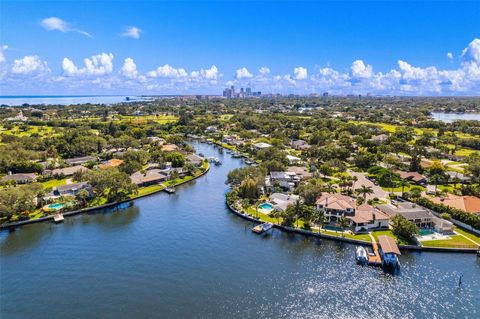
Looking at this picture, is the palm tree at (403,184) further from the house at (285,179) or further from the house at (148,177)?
the house at (148,177)

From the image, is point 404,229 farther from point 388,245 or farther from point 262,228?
point 262,228

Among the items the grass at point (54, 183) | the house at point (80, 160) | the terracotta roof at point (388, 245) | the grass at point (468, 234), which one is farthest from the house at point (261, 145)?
the terracotta roof at point (388, 245)

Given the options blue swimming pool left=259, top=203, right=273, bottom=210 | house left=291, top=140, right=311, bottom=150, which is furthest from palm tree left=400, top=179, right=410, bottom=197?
house left=291, top=140, right=311, bottom=150

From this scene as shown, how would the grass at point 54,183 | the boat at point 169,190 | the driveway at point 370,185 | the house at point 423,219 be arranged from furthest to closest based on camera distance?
the boat at point 169,190 → the grass at point 54,183 → the driveway at point 370,185 → the house at point 423,219

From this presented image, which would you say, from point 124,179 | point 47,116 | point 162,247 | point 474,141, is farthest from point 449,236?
point 47,116

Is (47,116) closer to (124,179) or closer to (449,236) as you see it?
(124,179)

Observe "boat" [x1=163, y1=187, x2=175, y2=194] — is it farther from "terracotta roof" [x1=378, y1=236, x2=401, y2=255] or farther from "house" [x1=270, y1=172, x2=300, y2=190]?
"terracotta roof" [x1=378, y1=236, x2=401, y2=255]

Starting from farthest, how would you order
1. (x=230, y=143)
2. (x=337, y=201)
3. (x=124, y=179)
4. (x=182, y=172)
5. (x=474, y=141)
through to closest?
(x=230, y=143) < (x=474, y=141) < (x=182, y=172) < (x=124, y=179) < (x=337, y=201)
